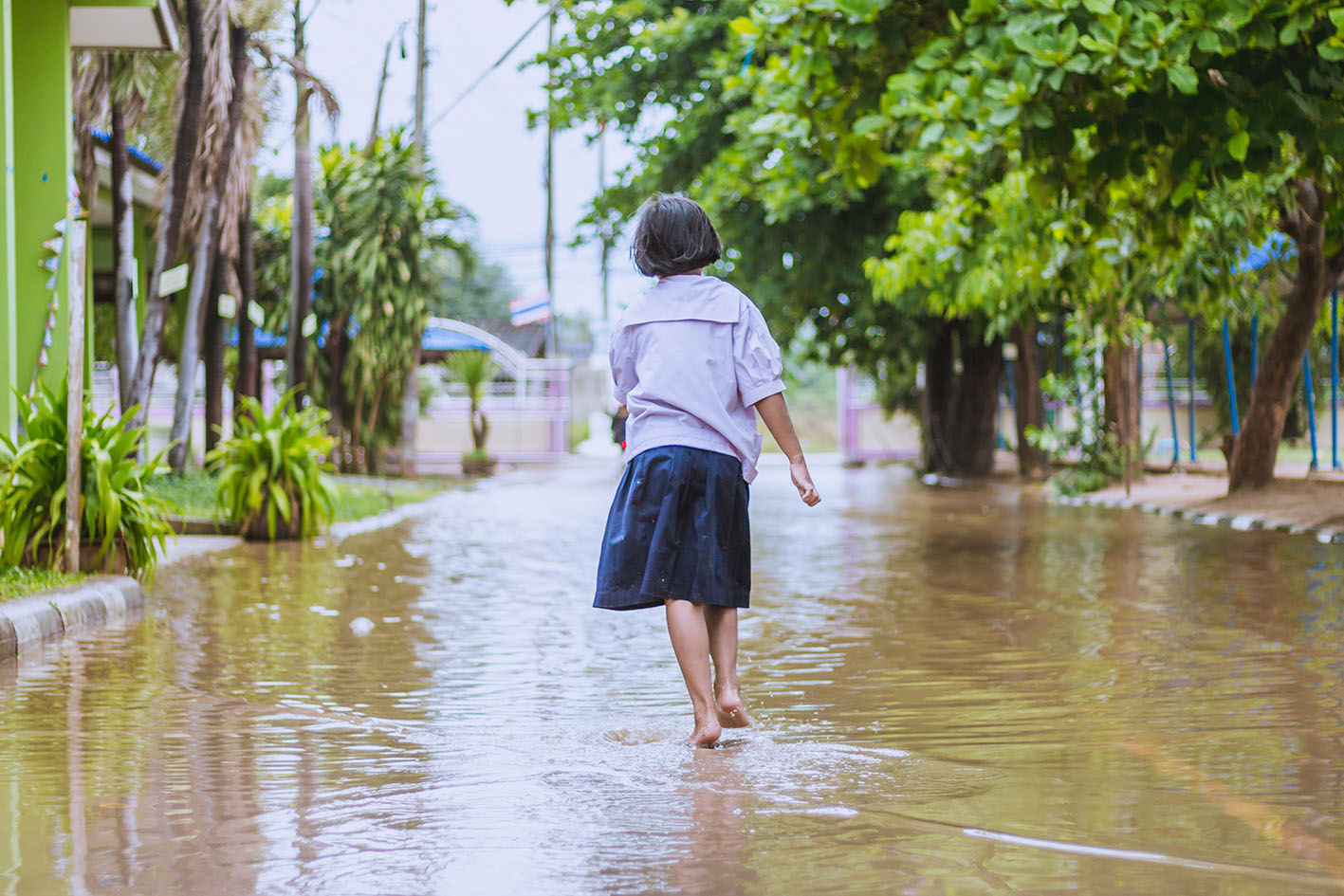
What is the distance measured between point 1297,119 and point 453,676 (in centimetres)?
533

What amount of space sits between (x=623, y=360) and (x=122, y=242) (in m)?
11.4

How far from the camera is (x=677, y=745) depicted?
4.30 m

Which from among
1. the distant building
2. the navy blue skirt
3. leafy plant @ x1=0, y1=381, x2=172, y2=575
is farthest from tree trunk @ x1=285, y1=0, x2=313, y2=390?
the navy blue skirt

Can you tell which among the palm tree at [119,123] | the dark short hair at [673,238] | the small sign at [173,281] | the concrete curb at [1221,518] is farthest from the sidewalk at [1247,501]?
the palm tree at [119,123]

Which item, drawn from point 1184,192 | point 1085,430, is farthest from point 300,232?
point 1184,192

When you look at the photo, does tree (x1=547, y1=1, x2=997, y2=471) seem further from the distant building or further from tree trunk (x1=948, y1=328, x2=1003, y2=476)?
the distant building

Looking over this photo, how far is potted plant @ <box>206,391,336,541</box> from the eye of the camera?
12.1 meters

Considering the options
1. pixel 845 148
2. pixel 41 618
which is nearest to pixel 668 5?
pixel 845 148

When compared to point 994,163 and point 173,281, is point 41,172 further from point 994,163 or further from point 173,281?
point 994,163

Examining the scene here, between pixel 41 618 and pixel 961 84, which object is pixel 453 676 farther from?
pixel 961 84

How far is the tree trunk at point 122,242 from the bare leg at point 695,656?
1092cm

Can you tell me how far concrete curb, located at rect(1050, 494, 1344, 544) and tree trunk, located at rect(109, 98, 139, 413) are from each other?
1032 cm

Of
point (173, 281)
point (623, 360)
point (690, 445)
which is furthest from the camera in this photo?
point (173, 281)

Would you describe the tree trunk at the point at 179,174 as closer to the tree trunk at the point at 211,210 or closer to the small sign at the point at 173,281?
the tree trunk at the point at 211,210
